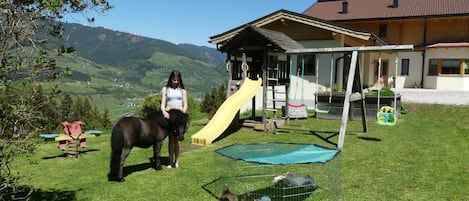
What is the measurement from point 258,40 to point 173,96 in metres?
5.95

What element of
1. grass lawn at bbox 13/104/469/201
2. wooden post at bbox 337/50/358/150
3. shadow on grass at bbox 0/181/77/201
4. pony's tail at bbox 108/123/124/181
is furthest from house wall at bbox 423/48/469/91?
shadow on grass at bbox 0/181/77/201

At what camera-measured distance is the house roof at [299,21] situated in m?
19.5

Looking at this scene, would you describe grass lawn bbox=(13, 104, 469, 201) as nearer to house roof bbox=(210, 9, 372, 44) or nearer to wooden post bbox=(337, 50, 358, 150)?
wooden post bbox=(337, 50, 358, 150)

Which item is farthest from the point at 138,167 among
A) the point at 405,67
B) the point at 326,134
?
the point at 405,67

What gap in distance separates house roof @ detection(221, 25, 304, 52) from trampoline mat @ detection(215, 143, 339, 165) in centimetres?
650

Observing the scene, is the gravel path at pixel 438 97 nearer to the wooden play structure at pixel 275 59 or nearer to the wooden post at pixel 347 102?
the wooden play structure at pixel 275 59

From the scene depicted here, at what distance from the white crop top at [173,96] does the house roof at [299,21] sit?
1193 centimetres

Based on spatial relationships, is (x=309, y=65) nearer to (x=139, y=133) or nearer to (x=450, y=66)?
(x=450, y=66)

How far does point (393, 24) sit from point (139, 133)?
89.8 ft

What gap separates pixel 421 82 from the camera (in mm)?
28812

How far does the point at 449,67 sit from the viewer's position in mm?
27266

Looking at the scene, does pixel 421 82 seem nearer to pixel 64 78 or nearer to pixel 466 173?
pixel 466 173

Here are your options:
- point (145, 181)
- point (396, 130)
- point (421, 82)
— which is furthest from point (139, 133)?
point (421, 82)

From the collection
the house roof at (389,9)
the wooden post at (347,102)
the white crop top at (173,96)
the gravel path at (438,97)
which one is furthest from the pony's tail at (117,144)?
the house roof at (389,9)
